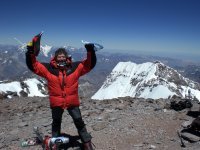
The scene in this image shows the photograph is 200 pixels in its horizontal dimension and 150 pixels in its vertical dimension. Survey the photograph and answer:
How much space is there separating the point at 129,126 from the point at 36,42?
6.12 m

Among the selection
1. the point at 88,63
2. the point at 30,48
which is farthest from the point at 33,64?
the point at 88,63

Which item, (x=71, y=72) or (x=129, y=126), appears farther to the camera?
(x=129, y=126)

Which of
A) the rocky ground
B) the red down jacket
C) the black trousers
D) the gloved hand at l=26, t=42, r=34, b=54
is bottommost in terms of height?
the rocky ground

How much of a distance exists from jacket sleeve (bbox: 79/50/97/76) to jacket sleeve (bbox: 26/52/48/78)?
123 centimetres

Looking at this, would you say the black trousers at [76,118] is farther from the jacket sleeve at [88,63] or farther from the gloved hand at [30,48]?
the gloved hand at [30,48]

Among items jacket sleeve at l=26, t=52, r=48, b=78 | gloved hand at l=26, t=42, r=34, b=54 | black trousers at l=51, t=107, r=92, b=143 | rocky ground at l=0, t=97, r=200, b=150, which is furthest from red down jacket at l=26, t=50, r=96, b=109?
rocky ground at l=0, t=97, r=200, b=150

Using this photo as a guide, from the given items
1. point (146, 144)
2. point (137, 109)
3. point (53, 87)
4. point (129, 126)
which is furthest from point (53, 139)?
point (137, 109)

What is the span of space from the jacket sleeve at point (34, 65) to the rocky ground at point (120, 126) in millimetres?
3228

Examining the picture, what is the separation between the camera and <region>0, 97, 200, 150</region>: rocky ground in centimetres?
1110

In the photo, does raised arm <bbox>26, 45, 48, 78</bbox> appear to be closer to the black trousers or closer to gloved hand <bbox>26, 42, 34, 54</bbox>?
gloved hand <bbox>26, 42, 34, 54</bbox>

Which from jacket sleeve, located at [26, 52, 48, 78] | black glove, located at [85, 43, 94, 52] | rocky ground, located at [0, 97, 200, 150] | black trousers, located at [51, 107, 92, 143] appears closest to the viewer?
jacket sleeve, located at [26, 52, 48, 78]

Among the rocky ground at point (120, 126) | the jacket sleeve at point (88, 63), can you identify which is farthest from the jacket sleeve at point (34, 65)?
the rocky ground at point (120, 126)

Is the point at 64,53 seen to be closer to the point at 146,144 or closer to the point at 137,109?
the point at 146,144

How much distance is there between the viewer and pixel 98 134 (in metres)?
12.2
